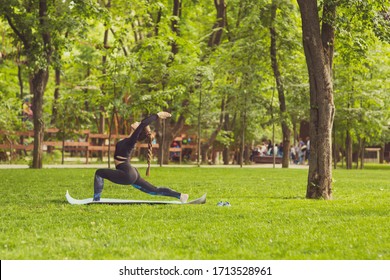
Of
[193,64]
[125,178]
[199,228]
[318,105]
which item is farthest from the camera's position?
[193,64]

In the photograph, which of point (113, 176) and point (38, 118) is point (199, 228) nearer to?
point (113, 176)

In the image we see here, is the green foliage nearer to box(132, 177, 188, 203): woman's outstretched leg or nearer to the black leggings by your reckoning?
the black leggings

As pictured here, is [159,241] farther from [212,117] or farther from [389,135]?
[389,135]

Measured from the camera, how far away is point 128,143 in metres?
13.4

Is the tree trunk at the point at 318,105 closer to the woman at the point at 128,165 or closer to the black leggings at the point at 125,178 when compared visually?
the black leggings at the point at 125,178

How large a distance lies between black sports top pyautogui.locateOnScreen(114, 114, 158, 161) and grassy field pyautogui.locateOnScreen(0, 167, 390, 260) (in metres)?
0.98

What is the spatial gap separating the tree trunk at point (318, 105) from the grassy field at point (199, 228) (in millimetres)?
600

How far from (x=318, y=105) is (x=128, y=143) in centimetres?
500

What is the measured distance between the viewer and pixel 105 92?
3148cm

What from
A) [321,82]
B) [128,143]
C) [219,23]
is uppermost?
[219,23]

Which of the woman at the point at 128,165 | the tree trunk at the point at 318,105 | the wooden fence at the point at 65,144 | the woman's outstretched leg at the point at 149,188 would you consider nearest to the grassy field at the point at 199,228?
the woman's outstretched leg at the point at 149,188

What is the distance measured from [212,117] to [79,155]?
47.0ft

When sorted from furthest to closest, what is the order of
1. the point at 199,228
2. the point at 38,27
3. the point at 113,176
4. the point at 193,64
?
the point at 193,64, the point at 38,27, the point at 113,176, the point at 199,228

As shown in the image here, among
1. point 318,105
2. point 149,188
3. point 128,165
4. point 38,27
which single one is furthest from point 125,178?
point 38,27
